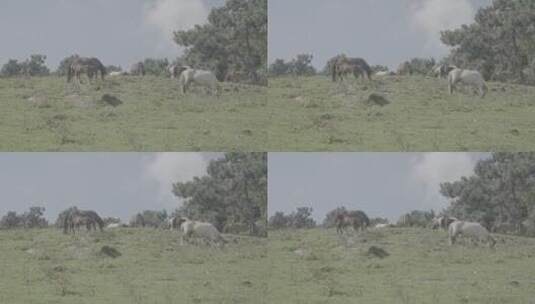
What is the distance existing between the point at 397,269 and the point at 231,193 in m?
1.92

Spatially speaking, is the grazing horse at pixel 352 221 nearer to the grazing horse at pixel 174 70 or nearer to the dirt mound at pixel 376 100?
the dirt mound at pixel 376 100

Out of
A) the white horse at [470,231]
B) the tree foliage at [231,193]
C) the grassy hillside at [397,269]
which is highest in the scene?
the tree foliage at [231,193]

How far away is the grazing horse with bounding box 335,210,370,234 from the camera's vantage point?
33.6ft

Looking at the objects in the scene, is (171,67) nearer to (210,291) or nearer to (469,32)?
(210,291)

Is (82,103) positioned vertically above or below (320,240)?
above

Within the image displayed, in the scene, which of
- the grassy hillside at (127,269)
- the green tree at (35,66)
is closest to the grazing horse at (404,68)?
the grassy hillside at (127,269)

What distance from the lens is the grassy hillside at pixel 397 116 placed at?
1020 cm

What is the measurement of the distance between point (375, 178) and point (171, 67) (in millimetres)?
2505

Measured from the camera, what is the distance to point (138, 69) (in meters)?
10.5

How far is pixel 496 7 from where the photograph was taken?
10.5 meters

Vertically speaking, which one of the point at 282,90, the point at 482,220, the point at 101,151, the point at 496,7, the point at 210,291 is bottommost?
the point at 210,291

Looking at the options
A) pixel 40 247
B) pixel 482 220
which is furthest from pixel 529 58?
pixel 40 247

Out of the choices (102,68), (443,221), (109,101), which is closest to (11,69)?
(102,68)

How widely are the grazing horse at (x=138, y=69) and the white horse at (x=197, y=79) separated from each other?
16.4 inches
